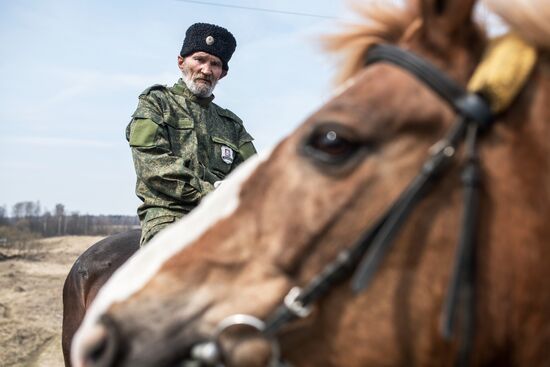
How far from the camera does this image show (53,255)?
98.1ft

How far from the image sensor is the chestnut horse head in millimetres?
1829

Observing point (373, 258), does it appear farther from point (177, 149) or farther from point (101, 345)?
point (177, 149)

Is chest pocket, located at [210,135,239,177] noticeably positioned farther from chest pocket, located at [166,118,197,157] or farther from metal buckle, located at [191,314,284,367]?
metal buckle, located at [191,314,284,367]

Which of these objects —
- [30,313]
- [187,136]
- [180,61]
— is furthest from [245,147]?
[30,313]

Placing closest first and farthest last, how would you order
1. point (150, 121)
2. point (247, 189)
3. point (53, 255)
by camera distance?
point (247, 189) → point (150, 121) → point (53, 255)

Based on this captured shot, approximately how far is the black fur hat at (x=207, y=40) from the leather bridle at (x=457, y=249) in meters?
3.56

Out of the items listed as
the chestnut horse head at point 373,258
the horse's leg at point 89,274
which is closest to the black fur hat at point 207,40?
the horse's leg at point 89,274

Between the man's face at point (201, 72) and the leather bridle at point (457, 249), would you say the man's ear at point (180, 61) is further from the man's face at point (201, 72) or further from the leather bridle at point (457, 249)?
the leather bridle at point (457, 249)

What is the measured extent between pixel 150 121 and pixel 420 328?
3.30m

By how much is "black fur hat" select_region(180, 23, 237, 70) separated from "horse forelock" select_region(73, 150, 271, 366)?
131 inches

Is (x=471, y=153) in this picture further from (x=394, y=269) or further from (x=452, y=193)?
(x=394, y=269)

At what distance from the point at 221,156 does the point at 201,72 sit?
0.70m

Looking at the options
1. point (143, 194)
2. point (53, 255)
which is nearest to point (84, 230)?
point (53, 255)

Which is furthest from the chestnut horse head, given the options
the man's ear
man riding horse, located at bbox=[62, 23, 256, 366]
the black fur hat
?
the man's ear
